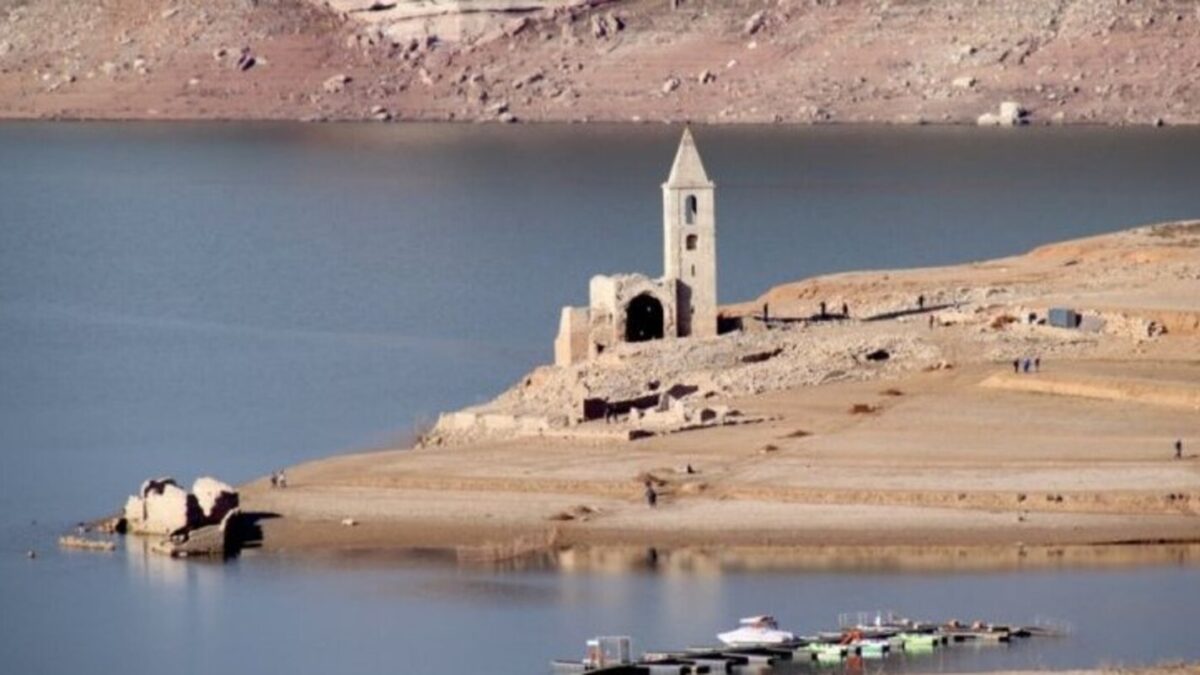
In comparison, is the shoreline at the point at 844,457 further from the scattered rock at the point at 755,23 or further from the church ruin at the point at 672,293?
the scattered rock at the point at 755,23

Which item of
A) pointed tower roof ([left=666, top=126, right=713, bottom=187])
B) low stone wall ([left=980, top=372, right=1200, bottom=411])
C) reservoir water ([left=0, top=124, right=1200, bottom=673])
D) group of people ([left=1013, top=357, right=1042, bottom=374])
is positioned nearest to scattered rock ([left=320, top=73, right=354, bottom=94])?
reservoir water ([left=0, top=124, right=1200, bottom=673])

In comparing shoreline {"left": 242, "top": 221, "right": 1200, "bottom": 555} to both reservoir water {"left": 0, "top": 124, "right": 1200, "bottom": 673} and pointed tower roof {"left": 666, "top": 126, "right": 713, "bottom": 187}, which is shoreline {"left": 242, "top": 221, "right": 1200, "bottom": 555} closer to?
reservoir water {"left": 0, "top": 124, "right": 1200, "bottom": 673}

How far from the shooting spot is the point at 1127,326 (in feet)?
227

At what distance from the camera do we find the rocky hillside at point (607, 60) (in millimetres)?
160125

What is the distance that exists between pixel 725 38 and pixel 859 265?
239 ft

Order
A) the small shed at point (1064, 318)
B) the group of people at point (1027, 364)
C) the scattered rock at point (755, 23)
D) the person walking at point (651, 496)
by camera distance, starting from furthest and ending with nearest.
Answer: the scattered rock at point (755, 23), the small shed at point (1064, 318), the group of people at point (1027, 364), the person walking at point (651, 496)

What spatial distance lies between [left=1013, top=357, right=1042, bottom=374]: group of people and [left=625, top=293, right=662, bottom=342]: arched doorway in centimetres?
556

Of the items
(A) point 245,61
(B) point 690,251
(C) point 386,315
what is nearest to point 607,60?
(A) point 245,61

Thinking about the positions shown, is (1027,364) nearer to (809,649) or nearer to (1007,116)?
(809,649)

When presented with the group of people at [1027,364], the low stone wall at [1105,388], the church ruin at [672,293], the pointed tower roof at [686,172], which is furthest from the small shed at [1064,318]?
the pointed tower roof at [686,172]

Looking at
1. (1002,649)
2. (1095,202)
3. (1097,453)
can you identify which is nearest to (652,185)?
(1095,202)

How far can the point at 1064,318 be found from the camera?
230ft

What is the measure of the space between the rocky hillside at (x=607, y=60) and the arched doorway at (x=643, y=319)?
89977 millimetres

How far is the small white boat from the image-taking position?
160 feet
